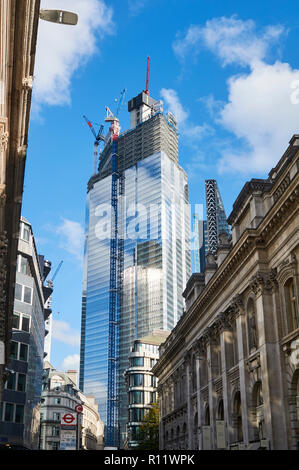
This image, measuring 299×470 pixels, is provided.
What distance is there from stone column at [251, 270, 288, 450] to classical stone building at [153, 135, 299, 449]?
0.18ft

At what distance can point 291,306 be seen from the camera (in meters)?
32.0

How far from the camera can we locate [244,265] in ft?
123

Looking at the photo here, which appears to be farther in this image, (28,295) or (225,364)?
(28,295)

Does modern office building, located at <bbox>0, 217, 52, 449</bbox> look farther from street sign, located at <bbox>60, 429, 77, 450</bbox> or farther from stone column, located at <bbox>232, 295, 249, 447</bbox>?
street sign, located at <bbox>60, 429, 77, 450</bbox>

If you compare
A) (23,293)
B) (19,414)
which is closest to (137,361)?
(23,293)

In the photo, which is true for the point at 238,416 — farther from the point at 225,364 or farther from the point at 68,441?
the point at 68,441

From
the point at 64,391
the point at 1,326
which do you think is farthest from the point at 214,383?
the point at 64,391

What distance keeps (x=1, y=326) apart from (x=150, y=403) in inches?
2906

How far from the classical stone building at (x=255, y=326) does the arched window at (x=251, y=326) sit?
0.06 metres

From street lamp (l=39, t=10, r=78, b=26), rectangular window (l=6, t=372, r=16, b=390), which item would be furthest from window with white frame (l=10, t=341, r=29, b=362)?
street lamp (l=39, t=10, r=78, b=26)

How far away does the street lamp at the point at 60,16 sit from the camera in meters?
20.6

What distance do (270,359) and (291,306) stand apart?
3.33 m

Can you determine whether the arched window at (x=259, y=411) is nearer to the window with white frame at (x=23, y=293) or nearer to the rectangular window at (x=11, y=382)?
the rectangular window at (x=11, y=382)
